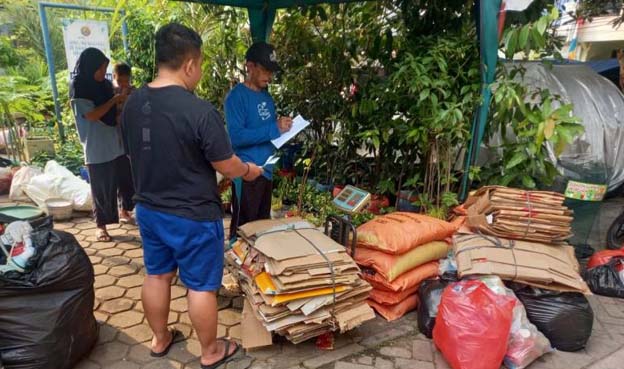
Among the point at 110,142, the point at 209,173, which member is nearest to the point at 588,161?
the point at 209,173

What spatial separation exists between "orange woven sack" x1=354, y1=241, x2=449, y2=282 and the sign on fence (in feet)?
15.7

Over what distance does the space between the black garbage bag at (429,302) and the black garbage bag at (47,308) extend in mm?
2019

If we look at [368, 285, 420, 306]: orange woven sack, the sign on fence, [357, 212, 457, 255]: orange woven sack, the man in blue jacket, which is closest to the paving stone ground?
[368, 285, 420, 306]: orange woven sack

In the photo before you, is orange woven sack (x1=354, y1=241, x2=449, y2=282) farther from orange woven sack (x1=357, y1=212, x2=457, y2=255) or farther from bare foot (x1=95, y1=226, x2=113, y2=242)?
bare foot (x1=95, y1=226, x2=113, y2=242)

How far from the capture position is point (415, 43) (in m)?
3.55

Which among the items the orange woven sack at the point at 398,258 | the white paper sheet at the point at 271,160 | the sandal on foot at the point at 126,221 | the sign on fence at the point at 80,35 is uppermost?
the sign on fence at the point at 80,35

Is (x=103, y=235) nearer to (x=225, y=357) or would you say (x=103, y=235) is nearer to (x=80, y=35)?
(x=225, y=357)

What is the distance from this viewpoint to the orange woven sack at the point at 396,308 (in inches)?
108

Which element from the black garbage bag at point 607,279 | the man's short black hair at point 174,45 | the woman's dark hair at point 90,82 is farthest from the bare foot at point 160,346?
the black garbage bag at point 607,279

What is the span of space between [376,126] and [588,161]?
6.73ft

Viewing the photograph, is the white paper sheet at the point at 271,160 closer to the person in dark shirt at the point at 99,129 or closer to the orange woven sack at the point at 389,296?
the orange woven sack at the point at 389,296

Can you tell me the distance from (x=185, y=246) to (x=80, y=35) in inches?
206

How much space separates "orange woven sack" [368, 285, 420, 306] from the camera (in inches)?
107

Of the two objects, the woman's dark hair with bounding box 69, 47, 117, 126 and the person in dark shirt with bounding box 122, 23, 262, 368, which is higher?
the woman's dark hair with bounding box 69, 47, 117, 126
